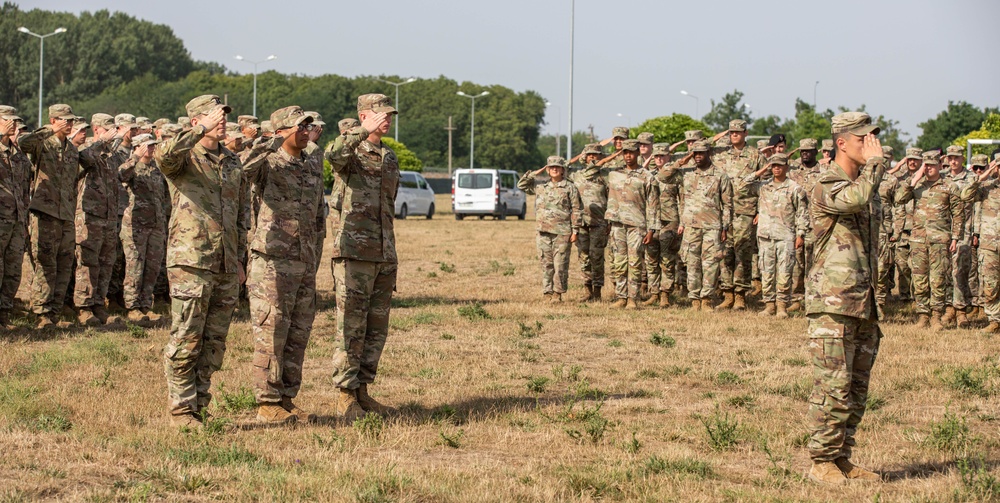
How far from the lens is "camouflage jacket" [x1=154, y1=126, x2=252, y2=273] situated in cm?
820

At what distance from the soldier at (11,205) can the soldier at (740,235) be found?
29.9ft

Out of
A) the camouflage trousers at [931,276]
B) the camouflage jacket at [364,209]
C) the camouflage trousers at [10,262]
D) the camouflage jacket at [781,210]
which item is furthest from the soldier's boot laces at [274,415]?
the camouflage trousers at [931,276]

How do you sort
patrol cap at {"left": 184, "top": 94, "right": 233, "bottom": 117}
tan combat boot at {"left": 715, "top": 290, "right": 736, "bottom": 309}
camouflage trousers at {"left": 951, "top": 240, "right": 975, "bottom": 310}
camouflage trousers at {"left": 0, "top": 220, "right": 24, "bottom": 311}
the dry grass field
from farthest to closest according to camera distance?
tan combat boot at {"left": 715, "top": 290, "right": 736, "bottom": 309}
camouflage trousers at {"left": 951, "top": 240, "right": 975, "bottom": 310}
camouflage trousers at {"left": 0, "top": 220, "right": 24, "bottom": 311}
patrol cap at {"left": 184, "top": 94, "right": 233, "bottom": 117}
the dry grass field

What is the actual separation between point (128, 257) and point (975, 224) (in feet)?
34.0

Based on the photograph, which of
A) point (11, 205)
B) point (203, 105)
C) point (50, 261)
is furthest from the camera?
point (50, 261)

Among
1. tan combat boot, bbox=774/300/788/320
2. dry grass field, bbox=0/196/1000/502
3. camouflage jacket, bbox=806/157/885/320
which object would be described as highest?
camouflage jacket, bbox=806/157/885/320

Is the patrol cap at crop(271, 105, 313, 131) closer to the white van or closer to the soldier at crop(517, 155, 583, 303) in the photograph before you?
the soldier at crop(517, 155, 583, 303)

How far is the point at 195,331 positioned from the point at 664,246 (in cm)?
1038

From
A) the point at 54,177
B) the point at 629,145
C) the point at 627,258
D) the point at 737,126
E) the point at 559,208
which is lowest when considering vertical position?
the point at 627,258

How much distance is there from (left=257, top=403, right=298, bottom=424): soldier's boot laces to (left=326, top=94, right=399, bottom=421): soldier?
0.45 meters

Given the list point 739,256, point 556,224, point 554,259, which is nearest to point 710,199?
point 739,256

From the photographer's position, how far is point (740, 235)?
17.1m

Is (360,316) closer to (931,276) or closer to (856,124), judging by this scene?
(856,124)

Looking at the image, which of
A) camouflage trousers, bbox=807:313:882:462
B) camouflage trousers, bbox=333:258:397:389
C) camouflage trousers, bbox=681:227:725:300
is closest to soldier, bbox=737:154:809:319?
camouflage trousers, bbox=681:227:725:300
